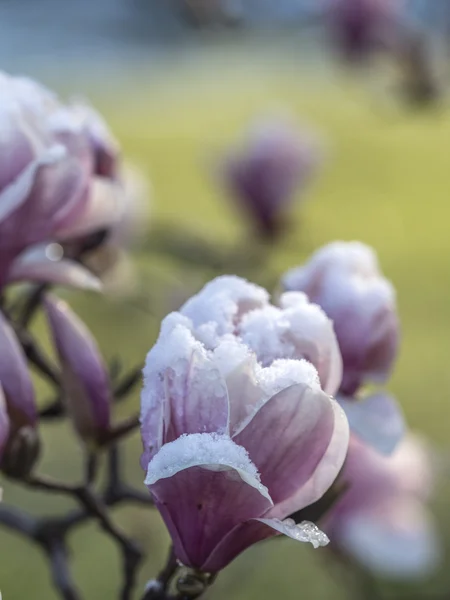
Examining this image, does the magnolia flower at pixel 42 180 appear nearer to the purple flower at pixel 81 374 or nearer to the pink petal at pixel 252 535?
the purple flower at pixel 81 374

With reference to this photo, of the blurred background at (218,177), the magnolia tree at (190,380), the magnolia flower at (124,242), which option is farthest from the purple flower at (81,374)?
the blurred background at (218,177)

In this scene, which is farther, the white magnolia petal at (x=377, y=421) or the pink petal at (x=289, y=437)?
the white magnolia petal at (x=377, y=421)

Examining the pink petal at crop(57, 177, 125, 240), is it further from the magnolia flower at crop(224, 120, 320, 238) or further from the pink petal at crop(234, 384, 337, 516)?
the magnolia flower at crop(224, 120, 320, 238)

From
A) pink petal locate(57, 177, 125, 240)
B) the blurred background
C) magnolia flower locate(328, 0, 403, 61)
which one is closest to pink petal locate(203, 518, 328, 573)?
pink petal locate(57, 177, 125, 240)

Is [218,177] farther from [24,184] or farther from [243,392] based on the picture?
[243,392]

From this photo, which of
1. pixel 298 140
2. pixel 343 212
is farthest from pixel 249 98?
pixel 298 140

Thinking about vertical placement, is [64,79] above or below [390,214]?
below

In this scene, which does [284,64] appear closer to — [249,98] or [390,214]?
[249,98]
